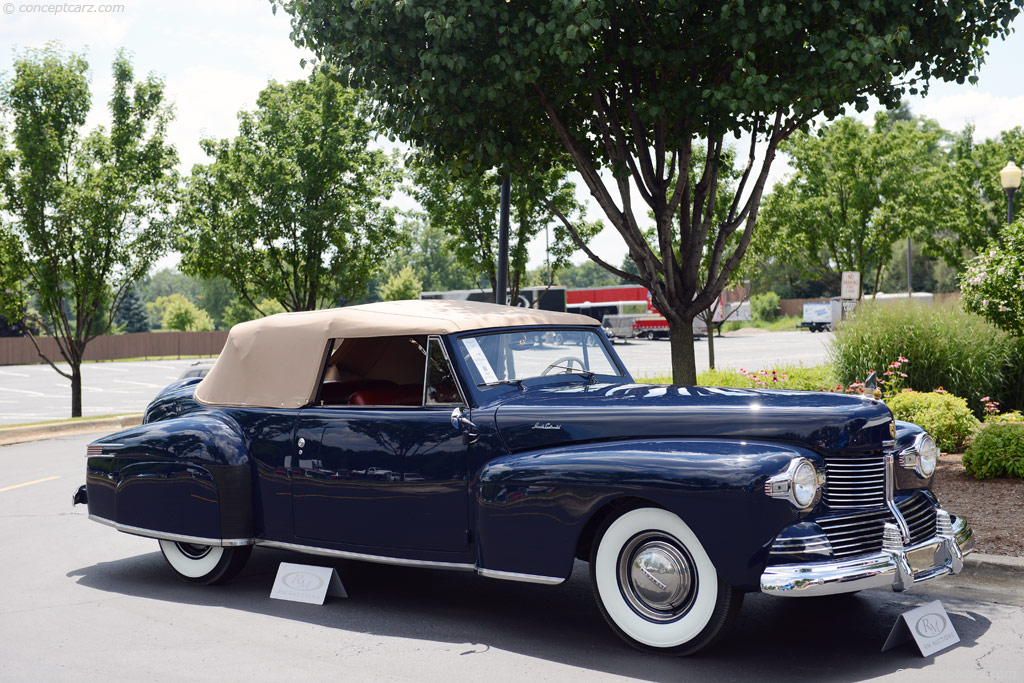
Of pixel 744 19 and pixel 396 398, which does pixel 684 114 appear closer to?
pixel 744 19

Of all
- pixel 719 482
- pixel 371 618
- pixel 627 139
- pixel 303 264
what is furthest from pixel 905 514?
pixel 303 264

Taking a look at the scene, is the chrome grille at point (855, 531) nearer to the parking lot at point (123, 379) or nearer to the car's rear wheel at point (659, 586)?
the car's rear wheel at point (659, 586)

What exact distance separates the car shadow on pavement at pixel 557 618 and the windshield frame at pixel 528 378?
1.32m

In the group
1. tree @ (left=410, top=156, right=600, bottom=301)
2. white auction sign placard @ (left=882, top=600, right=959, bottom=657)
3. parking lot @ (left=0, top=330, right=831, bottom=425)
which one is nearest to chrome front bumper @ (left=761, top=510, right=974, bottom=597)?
white auction sign placard @ (left=882, top=600, right=959, bottom=657)

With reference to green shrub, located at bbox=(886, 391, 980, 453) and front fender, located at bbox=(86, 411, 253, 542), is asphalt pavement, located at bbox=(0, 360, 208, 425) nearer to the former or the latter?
front fender, located at bbox=(86, 411, 253, 542)

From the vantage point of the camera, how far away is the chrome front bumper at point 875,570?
162 inches

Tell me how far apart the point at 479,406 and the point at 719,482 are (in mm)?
1553

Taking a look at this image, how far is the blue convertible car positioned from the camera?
4.37 metres

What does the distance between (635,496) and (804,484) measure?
2.64ft

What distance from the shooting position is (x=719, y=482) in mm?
4332

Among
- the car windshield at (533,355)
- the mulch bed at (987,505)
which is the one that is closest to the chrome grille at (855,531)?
the mulch bed at (987,505)

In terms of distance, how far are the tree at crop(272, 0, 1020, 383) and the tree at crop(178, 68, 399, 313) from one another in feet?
32.4

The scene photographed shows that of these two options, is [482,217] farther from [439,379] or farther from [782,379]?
[439,379]

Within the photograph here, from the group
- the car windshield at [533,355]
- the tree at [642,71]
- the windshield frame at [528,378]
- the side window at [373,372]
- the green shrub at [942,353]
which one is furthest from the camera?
the green shrub at [942,353]
